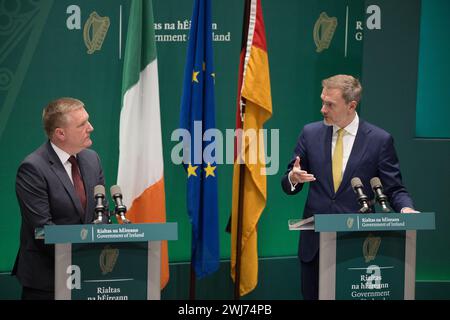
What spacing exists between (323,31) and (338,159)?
2.25 meters

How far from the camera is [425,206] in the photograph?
5930mm

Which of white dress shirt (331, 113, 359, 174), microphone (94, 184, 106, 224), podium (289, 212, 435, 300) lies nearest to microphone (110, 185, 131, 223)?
microphone (94, 184, 106, 224)

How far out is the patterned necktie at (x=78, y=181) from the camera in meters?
3.90

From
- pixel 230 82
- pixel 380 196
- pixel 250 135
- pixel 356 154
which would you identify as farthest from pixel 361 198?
pixel 230 82

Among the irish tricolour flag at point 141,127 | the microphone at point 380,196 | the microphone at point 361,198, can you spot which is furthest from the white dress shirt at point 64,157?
the microphone at point 380,196

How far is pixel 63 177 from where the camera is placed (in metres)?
3.83

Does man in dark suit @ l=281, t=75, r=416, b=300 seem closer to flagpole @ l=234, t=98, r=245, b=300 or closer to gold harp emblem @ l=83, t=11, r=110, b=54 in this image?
flagpole @ l=234, t=98, r=245, b=300

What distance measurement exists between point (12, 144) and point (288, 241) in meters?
2.70

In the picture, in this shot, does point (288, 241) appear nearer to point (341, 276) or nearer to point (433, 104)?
point (433, 104)

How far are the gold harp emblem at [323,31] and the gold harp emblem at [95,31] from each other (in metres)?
1.95

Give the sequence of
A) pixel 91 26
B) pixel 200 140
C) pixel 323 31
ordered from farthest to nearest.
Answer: pixel 323 31, pixel 91 26, pixel 200 140

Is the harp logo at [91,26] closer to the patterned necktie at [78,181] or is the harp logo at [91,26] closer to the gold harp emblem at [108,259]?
the patterned necktie at [78,181]

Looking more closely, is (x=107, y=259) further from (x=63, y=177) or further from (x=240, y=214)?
(x=240, y=214)
